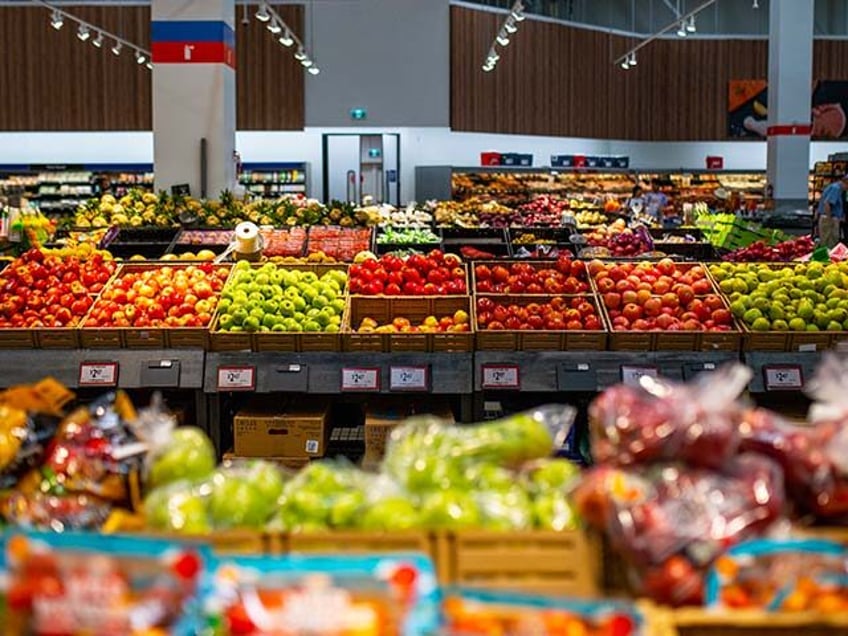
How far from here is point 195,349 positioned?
527 cm

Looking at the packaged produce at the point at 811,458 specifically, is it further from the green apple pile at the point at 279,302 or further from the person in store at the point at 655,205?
the person in store at the point at 655,205

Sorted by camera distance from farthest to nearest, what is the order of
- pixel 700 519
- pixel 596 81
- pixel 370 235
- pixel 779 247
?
1. pixel 596 81
2. pixel 370 235
3. pixel 779 247
4. pixel 700 519

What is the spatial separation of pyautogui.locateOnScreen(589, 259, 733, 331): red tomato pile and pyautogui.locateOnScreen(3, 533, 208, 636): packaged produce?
3802 millimetres

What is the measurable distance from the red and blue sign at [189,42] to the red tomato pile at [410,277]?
6759 millimetres

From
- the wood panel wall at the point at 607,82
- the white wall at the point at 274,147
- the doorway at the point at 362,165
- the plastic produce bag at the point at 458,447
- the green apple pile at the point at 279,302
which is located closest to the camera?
the plastic produce bag at the point at 458,447

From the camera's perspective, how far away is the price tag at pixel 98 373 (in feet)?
17.1

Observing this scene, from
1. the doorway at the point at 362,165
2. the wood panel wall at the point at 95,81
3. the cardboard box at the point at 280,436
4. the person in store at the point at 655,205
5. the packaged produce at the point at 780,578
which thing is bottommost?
the cardboard box at the point at 280,436

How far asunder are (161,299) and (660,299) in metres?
2.41

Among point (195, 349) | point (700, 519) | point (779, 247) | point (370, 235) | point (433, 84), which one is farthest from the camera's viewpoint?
point (433, 84)

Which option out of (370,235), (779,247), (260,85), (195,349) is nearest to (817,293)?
(779,247)

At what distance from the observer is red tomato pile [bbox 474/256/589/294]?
5.87 m

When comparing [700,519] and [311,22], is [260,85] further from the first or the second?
[700,519]

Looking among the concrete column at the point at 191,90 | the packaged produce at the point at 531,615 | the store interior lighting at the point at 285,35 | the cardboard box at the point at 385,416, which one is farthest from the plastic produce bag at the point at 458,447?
the store interior lighting at the point at 285,35

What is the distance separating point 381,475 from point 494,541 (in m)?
0.42
